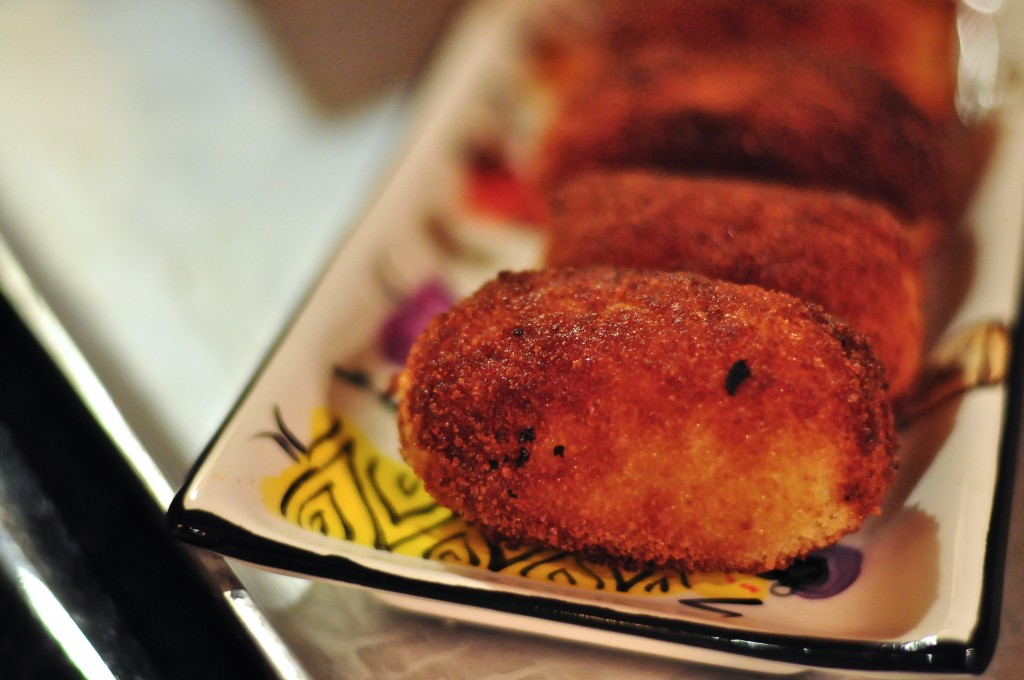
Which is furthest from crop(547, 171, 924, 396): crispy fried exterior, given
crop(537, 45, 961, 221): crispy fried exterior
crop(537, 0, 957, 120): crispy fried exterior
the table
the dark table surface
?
the dark table surface

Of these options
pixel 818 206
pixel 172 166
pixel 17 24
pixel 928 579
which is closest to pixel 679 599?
pixel 928 579

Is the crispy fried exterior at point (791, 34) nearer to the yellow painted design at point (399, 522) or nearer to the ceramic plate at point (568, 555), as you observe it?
the ceramic plate at point (568, 555)

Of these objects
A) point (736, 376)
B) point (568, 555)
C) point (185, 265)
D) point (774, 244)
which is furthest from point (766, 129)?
point (185, 265)

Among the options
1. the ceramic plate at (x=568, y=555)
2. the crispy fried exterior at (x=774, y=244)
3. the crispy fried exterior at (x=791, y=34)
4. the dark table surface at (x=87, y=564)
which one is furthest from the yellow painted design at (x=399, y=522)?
the crispy fried exterior at (x=791, y=34)

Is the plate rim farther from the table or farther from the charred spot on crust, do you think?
the charred spot on crust

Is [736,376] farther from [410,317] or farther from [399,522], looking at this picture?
[410,317]
